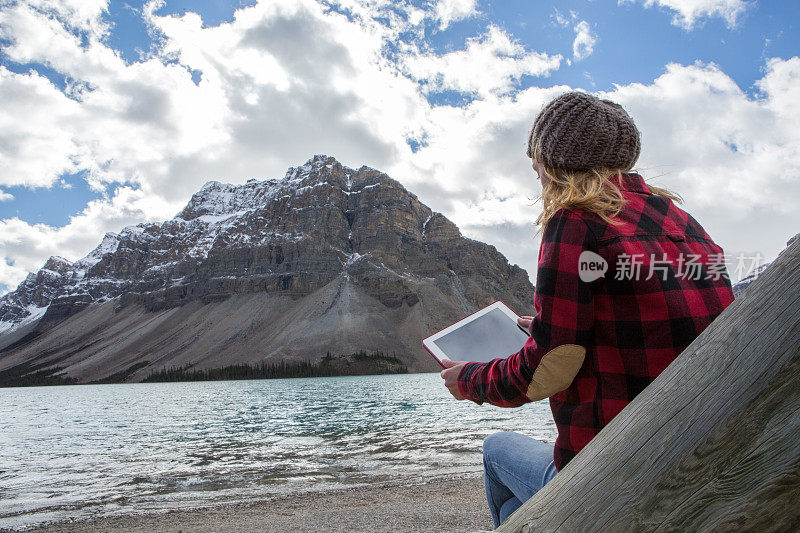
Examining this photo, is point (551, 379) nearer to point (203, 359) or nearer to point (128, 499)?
point (128, 499)

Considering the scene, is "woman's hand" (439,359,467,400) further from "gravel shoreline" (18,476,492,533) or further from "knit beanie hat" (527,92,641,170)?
"gravel shoreline" (18,476,492,533)

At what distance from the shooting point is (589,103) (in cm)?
222

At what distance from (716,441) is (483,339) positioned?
1645 mm

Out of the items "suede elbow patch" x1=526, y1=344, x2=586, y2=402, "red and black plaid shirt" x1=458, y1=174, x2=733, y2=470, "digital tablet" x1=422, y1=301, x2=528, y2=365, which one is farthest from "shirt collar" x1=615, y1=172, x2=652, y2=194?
"digital tablet" x1=422, y1=301, x2=528, y2=365

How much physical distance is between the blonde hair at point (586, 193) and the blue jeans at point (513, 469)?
1.26m

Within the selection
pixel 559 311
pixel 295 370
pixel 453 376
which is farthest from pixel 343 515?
pixel 295 370

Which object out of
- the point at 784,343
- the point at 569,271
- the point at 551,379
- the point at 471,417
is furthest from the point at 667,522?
the point at 471,417

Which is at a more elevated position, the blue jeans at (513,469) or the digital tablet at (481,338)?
the digital tablet at (481,338)

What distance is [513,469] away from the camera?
265 centimetres

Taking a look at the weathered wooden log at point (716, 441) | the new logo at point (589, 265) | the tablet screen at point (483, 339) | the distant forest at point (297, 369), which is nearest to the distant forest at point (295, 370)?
the distant forest at point (297, 369)

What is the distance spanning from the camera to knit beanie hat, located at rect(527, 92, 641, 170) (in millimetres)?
2162

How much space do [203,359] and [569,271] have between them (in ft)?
691

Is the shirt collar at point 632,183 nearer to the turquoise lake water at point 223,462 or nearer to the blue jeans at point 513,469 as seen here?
the blue jeans at point 513,469

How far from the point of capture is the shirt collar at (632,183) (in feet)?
6.87
